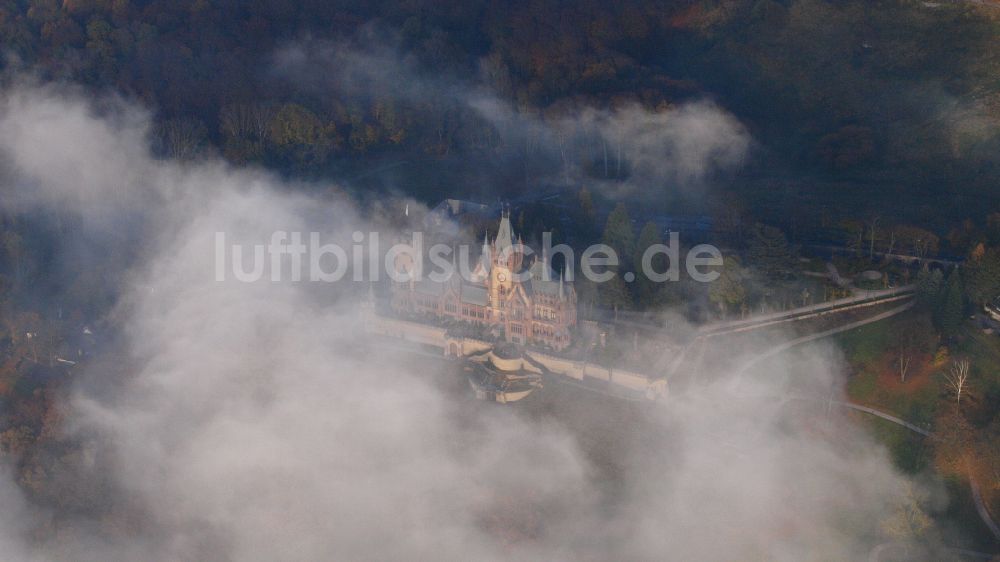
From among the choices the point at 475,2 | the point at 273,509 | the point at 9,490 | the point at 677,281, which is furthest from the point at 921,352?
the point at 475,2

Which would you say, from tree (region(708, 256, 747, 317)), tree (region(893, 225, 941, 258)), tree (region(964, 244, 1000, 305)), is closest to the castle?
tree (region(708, 256, 747, 317))

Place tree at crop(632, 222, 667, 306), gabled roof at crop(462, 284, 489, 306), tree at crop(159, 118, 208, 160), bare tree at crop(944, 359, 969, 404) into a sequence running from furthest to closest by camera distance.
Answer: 1. tree at crop(159, 118, 208, 160)
2. tree at crop(632, 222, 667, 306)
3. gabled roof at crop(462, 284, 489, 306)
4. bare tree at crop(944, 359, 969, 404)

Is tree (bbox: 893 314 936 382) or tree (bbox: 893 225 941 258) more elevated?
tree (bbox: 893 225 941 258)

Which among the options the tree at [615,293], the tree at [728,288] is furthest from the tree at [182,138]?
the tree at [728,288]

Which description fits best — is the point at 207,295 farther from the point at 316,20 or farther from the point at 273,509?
the point at 316,20

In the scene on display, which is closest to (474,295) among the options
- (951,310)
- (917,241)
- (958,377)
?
(951,310)

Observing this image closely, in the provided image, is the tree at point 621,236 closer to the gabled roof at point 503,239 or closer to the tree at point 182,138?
the gabled roof at point 503,239

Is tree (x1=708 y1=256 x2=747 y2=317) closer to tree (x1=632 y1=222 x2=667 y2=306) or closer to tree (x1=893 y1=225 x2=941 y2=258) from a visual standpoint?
tree (x1=632 y1=222 x2=667 y2=306)
